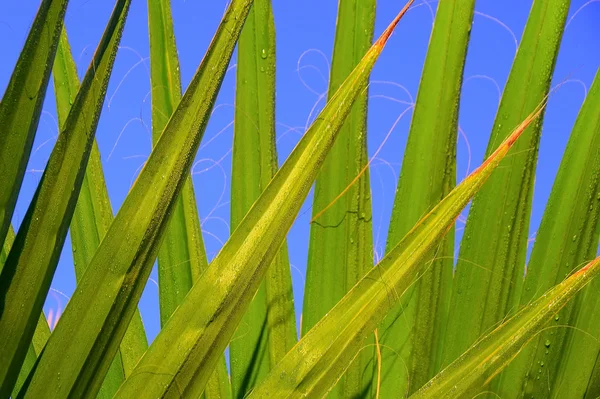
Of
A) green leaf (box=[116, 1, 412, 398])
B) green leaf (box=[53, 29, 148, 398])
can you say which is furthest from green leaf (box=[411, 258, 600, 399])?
green leaf (box=[53, 29, 148, 398])

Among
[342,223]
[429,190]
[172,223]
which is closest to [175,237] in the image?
[172,223]

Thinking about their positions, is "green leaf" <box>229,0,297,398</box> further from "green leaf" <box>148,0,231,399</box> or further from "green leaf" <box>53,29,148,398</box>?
"green leaf" <box>53,29,148,398</box>

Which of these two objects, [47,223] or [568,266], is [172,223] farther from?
[568,266]

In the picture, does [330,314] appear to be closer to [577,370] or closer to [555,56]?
[577,370]

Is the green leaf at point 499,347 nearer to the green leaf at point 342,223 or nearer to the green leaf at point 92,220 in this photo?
the green leaf at point 342,223

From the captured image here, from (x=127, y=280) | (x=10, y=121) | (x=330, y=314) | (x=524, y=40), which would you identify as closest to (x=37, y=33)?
(x=10, y=121)

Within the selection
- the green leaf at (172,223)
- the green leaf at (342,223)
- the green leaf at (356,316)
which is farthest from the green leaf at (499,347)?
the green leaf at (172,223)
